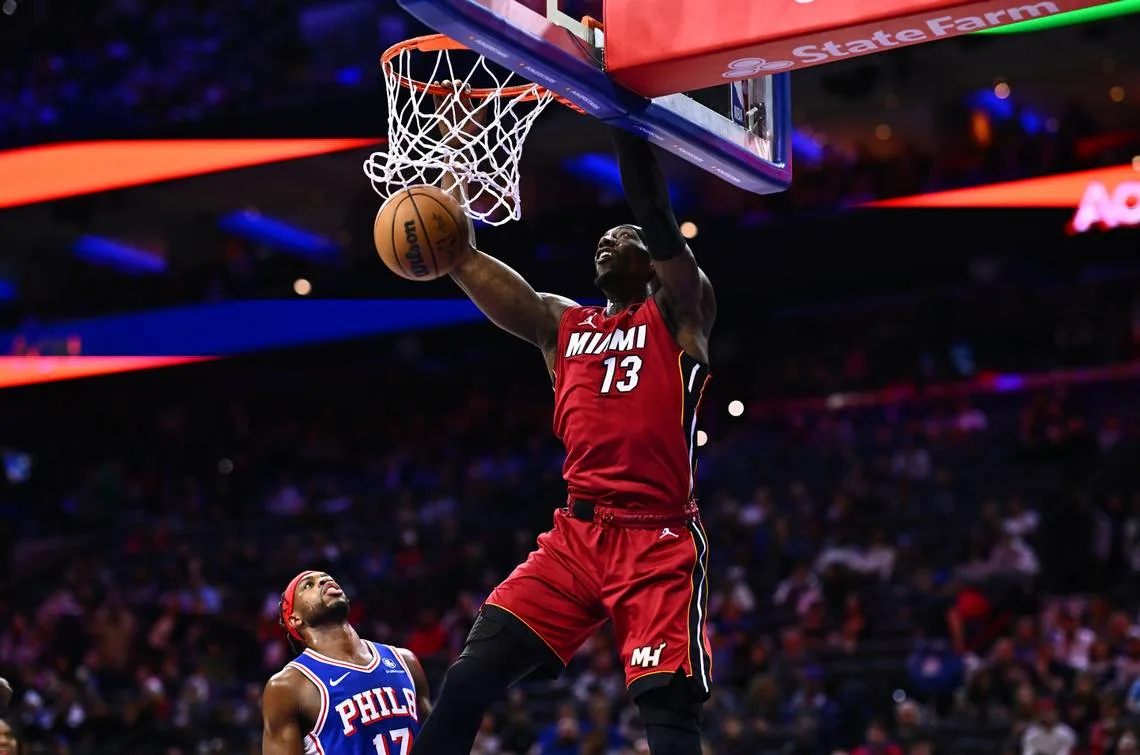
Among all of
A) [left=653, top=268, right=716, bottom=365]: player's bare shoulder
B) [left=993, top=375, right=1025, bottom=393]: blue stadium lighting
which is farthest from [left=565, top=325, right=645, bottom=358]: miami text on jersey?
[left=993, top=375, right=1025, bottom=393]: blue stadium lighting

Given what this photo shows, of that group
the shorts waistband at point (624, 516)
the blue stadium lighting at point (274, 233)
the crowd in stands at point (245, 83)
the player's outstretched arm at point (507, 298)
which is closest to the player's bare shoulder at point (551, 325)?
the player's outstretched arm at point (507, 298)

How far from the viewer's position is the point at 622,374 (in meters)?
5.21

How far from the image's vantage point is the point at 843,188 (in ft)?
59.4

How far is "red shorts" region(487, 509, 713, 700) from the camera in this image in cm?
490

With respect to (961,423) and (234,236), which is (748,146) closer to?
(961,423)

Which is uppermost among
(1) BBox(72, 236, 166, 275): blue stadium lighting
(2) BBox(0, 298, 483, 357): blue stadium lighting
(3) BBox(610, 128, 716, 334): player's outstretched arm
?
(1) BBox(72, 236, 166, 275): blue stadium lighting

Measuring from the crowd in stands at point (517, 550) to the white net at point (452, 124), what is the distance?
21.6 ft

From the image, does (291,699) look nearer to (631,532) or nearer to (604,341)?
(631,532)

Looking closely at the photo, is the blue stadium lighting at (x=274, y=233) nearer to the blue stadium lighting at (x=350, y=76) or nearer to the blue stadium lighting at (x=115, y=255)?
the blue stadium lighting at (x=115, y=255)

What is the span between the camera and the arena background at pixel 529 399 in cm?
1365

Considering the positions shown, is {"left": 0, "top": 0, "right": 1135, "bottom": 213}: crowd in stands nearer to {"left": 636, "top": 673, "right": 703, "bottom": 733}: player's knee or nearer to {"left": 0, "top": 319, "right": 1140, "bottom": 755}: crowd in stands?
{"left": 0, "top": 319, "right": 1140, "bottom": 755}: crowd in stands

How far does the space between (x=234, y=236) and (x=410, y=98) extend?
18.6m

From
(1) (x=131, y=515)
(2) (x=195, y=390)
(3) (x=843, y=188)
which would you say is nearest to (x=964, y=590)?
(3) (x=843, y=188)

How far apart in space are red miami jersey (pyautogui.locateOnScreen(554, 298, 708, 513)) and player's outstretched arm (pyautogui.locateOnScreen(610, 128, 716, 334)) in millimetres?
127
